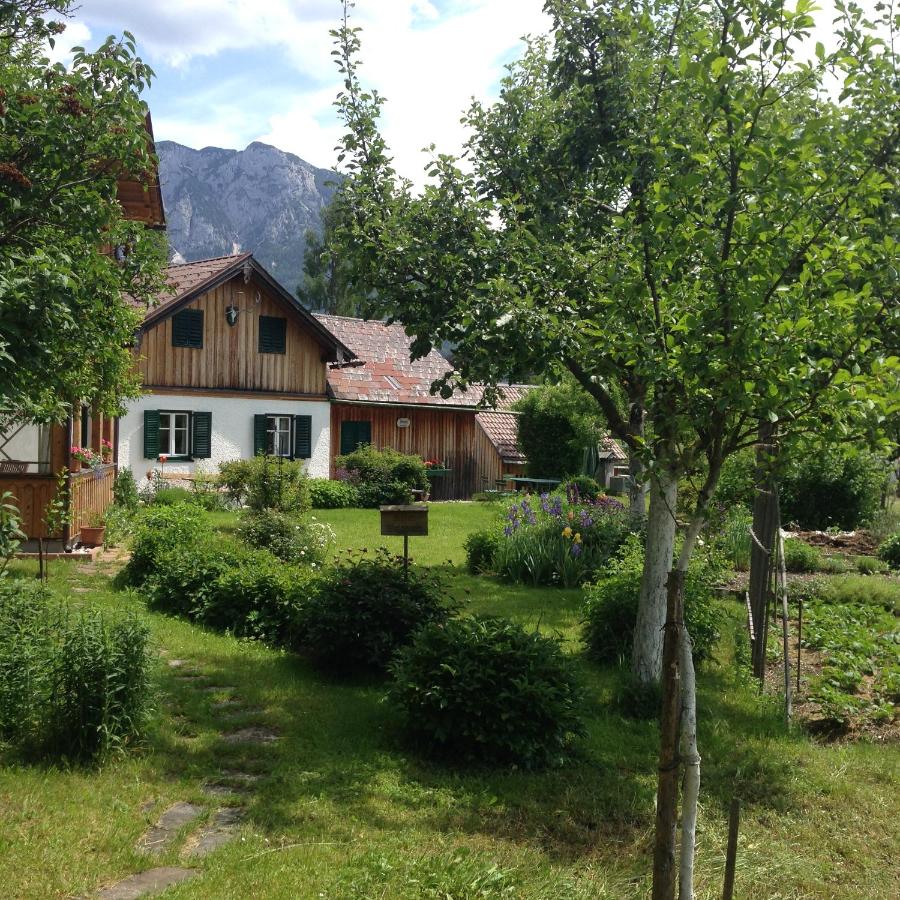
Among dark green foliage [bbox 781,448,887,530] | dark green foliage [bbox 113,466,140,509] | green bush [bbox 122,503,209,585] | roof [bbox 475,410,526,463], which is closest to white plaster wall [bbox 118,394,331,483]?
dark green foliage [bbox 113,466,140,509]

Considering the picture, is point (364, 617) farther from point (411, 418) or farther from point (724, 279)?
point (411, 418)

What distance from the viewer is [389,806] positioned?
205 inches

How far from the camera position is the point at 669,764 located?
12.8 feet

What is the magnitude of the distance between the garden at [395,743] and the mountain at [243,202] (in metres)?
155

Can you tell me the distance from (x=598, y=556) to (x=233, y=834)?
8.49 meters

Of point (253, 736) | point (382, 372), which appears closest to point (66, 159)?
point (253, 736)

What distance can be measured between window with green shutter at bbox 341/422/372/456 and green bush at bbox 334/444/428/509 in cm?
128

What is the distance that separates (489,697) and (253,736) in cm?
165

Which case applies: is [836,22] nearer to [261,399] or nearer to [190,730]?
[190,730]

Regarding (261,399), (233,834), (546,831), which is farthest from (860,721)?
(261,399)

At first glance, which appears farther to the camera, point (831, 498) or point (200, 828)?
point (831, 498)

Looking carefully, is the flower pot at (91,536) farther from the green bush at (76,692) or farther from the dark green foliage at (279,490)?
the green bush at (76,692)

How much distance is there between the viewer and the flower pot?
43.4 ft

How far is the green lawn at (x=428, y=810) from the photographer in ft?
13.8
